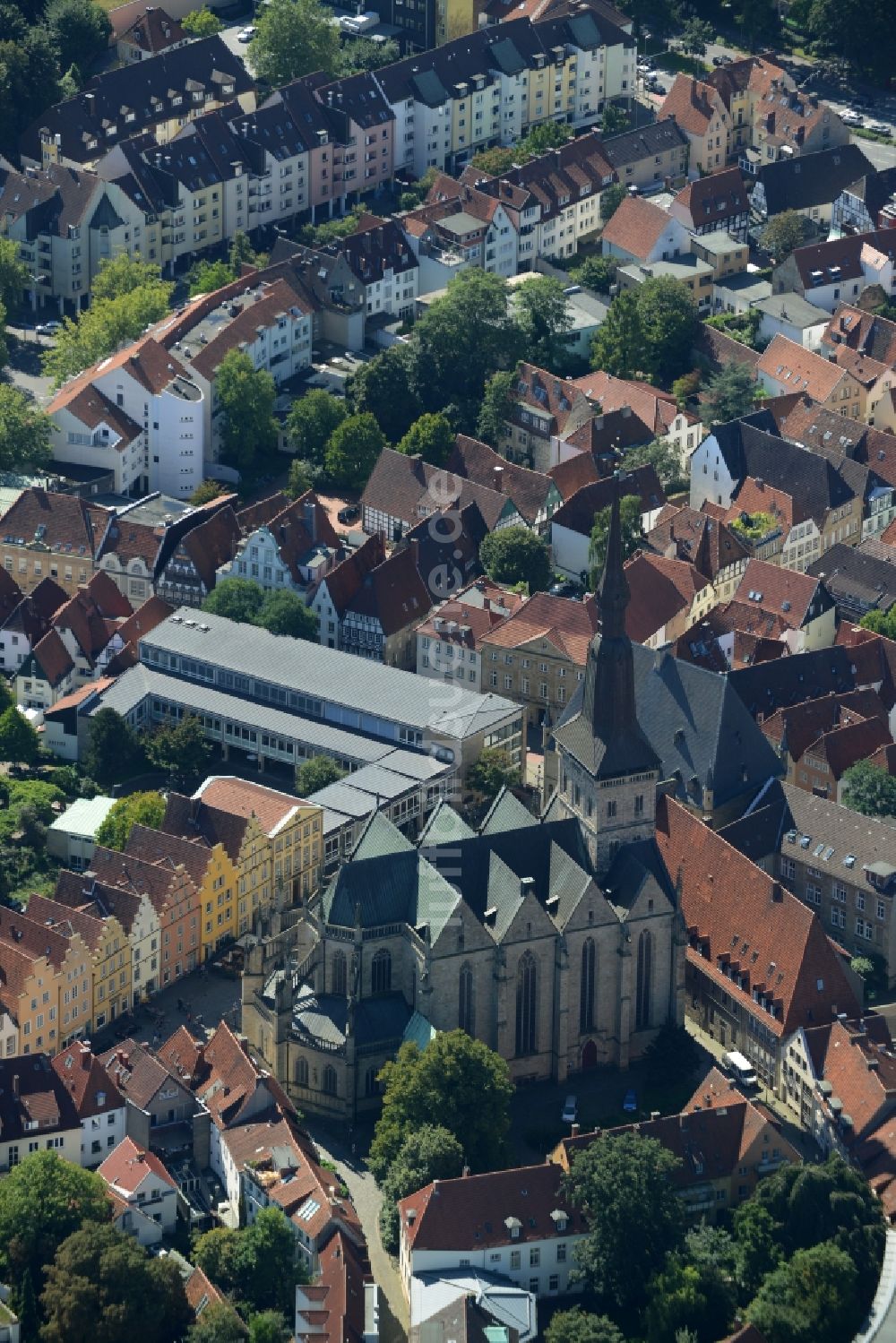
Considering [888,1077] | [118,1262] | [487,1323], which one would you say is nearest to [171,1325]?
[118,1262]

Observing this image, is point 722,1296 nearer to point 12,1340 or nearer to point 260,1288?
point 260,1288

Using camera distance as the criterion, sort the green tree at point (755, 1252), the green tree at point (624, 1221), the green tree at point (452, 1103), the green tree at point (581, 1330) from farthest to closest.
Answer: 1. the green tree at point (452, 1103)
2. the green tree at point (755, 1252)
3. the green tree at point (624, 1221)
4. the green tree at point (581, 1330)

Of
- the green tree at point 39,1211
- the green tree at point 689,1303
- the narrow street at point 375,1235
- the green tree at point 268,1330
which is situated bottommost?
the narrow street at point 375,1235

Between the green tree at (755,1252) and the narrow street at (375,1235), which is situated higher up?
the green tree at (755,1252)

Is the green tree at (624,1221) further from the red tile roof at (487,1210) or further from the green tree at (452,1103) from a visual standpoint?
the green tree at (452,1103)

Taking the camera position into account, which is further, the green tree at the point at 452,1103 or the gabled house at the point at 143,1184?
the green tree at the point at 452,1103

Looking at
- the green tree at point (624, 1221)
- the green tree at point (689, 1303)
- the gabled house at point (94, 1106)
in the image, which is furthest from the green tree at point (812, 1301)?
the gabled house at point (94, 1106)

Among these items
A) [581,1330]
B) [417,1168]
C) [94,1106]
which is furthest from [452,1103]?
[94,1106]

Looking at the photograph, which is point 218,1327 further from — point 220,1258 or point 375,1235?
point 375,1235
